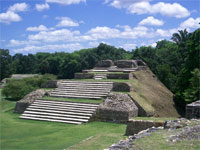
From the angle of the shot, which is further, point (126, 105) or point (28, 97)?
point (28, 97)

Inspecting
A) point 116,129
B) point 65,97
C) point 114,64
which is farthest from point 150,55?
point 116,129

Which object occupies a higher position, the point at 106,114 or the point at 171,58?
the point at 171,58

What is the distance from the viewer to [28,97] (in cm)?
1789

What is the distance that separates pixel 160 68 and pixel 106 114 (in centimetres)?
1645

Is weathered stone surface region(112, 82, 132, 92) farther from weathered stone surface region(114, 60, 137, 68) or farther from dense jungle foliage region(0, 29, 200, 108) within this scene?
weathered stone surface region(114, 60, 137, 68)

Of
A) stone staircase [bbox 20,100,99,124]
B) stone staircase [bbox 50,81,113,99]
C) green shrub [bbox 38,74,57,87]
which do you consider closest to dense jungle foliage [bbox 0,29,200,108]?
stone staircase [bbox 50,81,113,99]

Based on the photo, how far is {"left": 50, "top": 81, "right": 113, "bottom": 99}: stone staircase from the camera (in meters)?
16.9

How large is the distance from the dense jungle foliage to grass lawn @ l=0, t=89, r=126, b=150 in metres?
8.83

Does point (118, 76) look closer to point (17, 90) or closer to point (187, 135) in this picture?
point (17, 90)

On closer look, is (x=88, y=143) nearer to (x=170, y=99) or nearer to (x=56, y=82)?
(x=56, y=82)

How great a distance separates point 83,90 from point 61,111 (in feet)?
9.61

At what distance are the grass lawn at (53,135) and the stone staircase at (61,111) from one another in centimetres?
53

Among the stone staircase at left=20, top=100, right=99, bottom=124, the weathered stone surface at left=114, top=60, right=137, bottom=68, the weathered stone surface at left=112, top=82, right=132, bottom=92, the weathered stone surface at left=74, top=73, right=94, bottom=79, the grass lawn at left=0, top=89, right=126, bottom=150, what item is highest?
the weathered stone surface at left=114, top=60, right=137, bottom=68

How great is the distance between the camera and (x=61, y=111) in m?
15.4
